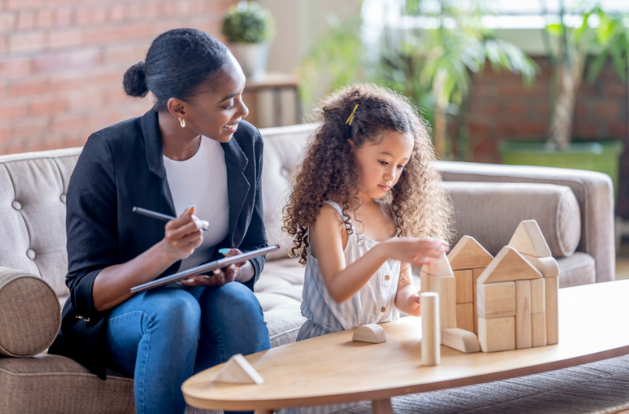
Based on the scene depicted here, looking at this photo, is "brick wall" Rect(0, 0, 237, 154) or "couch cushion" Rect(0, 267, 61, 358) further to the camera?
"brick wall" Rect(0, 0, 237, 154)

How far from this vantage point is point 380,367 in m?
1.34

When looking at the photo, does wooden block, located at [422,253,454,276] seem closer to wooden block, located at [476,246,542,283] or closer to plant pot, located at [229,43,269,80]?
wooden block, located at [476,246,542,283]

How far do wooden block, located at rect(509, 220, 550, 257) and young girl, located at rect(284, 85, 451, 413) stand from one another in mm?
232

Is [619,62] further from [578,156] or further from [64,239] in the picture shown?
[64,239]

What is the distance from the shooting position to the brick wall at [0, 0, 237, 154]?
3111mm

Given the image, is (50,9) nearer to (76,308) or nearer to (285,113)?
(285,113)

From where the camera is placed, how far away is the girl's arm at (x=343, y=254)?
4.80ft

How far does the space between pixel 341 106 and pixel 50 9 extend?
192 cm

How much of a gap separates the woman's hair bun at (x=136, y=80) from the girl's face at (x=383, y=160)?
1.46 ft

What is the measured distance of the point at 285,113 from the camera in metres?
4.47

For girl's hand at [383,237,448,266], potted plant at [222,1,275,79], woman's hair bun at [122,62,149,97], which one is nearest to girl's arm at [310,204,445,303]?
girl's hand at [383,237,448,266]

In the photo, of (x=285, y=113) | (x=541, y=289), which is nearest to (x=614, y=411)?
(x=541, y=289)

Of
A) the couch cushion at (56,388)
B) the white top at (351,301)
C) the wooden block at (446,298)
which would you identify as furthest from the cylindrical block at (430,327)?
the couch cushion at (56,388)

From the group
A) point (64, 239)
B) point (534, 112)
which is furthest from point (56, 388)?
point (534, 112)
